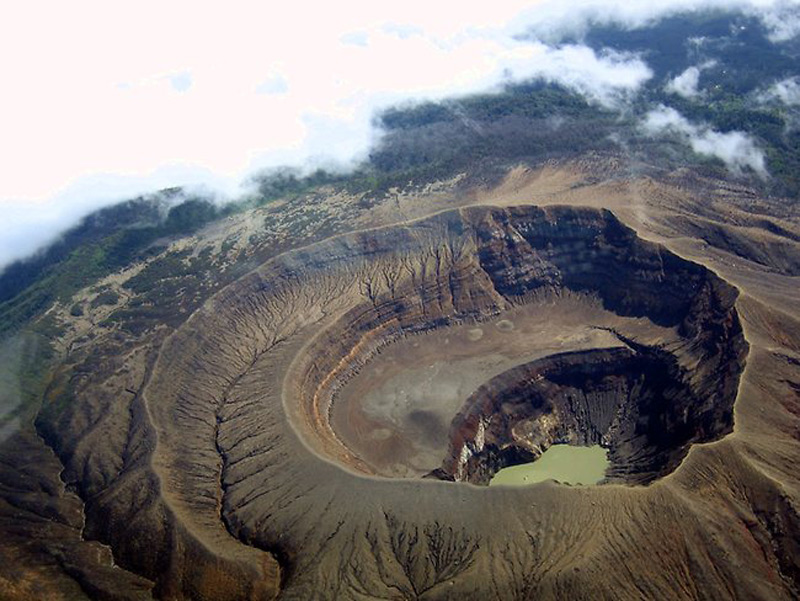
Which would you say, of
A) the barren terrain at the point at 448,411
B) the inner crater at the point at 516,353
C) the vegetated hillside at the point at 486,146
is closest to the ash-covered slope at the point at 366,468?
the barren terrain at the point at 448,411

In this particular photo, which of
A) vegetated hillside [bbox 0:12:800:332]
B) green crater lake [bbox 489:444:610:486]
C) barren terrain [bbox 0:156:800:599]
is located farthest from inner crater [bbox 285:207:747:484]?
vegetated hillside [bbox 0:12:800:332]

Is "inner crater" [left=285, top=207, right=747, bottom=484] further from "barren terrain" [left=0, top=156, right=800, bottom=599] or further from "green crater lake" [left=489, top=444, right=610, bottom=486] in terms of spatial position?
"green crater lake" [left=489, top=444, right=610, bottom=486]

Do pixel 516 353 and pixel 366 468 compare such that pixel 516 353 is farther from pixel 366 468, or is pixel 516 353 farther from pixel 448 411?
pixel 366 468

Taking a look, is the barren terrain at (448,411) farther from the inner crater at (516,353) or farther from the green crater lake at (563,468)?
the green crater lake at (563,468)

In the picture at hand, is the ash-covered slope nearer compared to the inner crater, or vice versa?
the ash-covered slope

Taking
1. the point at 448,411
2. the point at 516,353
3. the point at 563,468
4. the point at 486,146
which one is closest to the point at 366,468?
the point at 448,411
